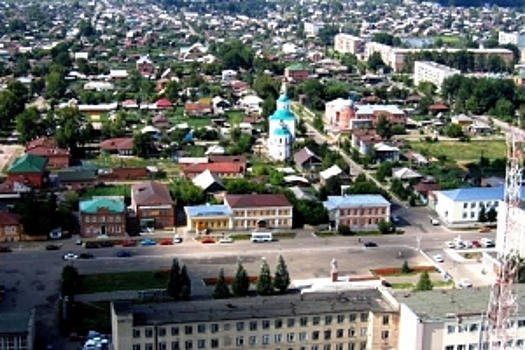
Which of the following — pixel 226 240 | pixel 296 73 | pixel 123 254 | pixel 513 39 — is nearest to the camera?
pixel 123 254

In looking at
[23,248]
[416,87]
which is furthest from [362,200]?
[416,87]

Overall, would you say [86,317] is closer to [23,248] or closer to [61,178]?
[23,248]

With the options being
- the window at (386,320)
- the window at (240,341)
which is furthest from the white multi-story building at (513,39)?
the window at (240,341)

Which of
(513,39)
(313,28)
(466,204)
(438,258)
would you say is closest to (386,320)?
(438,258)

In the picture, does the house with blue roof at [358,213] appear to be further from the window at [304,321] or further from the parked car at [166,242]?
the window at [304,321]

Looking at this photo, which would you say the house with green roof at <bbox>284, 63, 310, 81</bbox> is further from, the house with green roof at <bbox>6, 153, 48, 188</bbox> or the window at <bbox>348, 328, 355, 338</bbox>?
the window at <bbox>348, 328, 355, 338</bbox>

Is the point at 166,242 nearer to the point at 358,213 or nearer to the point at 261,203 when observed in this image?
the point at 261,203

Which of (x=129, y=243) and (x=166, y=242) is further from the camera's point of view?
(x=166, y=242)

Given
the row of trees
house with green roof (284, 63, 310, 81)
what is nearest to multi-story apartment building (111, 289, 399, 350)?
the row of trees
